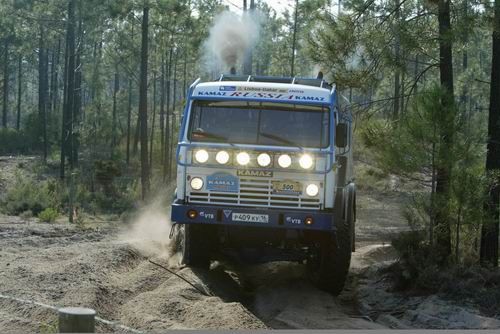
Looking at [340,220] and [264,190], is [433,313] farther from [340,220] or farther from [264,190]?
[264,190]

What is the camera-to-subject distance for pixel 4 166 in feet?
152

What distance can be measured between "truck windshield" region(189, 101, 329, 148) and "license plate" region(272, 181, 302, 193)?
0.59 m

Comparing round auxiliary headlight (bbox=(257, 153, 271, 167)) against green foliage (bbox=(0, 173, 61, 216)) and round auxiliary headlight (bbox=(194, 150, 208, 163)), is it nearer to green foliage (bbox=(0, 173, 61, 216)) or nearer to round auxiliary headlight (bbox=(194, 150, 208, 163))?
round auxiliary headlight (bbox=(194, 150, 208, 163))

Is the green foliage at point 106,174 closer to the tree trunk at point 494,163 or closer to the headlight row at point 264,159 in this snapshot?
the tree trunk at point 494,163

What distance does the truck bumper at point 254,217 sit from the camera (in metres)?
11.4

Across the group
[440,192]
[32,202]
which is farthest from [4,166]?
[440,192]

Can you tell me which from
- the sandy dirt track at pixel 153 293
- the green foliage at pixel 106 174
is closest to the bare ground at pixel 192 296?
the sandy dirt track at pixel 153 293

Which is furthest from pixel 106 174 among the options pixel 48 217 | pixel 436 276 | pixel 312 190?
pixel 312 190

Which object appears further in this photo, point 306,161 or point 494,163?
point 494,163

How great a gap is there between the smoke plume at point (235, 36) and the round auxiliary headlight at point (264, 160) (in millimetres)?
20933

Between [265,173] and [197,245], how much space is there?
1.97 m

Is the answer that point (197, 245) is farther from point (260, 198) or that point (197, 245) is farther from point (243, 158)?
point (243, 158)

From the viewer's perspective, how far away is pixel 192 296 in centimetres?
1081

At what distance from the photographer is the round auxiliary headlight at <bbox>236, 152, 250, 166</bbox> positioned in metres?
11.5
